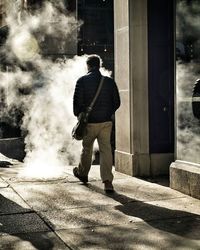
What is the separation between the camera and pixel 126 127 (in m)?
8.54

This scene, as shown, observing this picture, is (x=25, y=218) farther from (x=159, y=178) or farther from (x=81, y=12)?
(x=81, y=12)

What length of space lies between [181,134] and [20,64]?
12617 millimetres

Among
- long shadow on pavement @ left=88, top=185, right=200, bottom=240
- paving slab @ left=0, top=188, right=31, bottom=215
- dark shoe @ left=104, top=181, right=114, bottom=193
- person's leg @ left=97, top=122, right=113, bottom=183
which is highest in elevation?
person's leg @ left=97, top=122, right=113, bottom=183

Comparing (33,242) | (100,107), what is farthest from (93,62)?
(33,242)

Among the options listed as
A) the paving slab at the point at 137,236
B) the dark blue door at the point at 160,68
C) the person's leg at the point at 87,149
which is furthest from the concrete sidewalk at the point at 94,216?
the dark blue door at the point at 160,68

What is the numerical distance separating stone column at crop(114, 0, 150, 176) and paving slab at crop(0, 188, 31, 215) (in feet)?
7.75

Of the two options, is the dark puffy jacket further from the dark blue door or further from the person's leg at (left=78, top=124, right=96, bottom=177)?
the dark blue door

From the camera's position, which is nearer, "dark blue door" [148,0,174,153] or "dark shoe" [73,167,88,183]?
"dark shoe" [73,167,88,183]

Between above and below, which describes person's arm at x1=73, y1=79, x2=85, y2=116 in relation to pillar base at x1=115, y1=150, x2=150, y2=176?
above

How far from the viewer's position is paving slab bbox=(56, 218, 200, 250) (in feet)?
15.3

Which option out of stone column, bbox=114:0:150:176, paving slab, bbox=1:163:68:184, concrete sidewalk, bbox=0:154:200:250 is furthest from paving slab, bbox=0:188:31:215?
stone column, bbox=114:0:150:176

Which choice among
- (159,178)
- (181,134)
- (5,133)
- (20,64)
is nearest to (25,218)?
(181,134)

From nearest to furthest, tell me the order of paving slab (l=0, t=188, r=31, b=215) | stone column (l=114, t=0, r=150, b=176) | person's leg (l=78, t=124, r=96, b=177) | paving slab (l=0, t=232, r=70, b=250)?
1. paving slab (l=0, t=232, r=70, b=250)
2. paving slab (l=0, t=188, r=31, b=215)
3. person's leg (l=78, t=124, r=96, b=177)
4. stone column (l=114, t=0, r=150, b=176)

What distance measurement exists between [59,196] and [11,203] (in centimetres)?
74
